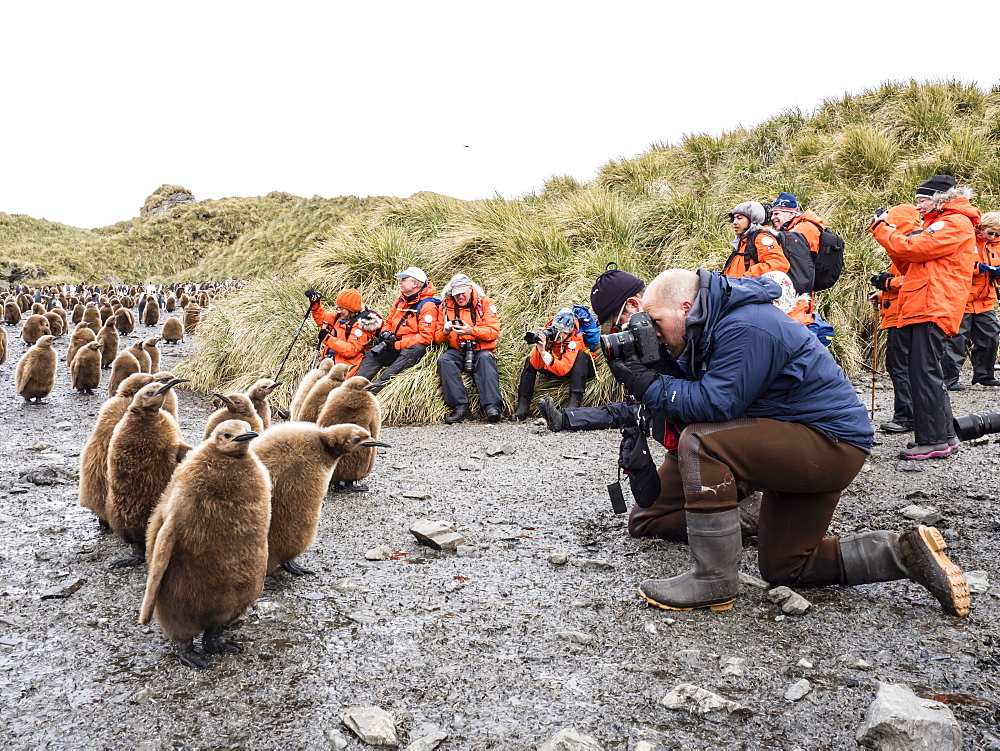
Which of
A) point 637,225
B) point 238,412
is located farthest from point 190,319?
point 238,412

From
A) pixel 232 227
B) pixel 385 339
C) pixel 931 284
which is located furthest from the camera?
pixel 232 227

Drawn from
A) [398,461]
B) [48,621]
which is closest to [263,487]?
[48,621]

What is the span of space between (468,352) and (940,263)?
4436 mm

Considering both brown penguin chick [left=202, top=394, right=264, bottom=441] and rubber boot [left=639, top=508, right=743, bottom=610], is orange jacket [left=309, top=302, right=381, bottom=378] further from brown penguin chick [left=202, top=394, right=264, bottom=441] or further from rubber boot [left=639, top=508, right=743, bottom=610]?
rubber boot [left=639, top=508, right=743, bottom=610]

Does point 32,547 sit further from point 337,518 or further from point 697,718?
point 697,718

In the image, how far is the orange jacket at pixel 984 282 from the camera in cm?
759

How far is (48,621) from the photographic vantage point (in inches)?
117

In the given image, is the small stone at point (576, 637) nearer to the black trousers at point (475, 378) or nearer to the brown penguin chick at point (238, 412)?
the brown penguin chick at point (238, 412)

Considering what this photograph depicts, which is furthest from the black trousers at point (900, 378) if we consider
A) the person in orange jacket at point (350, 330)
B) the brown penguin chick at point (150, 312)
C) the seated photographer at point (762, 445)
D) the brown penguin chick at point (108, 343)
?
the brown penguin chick at point (150, 312)

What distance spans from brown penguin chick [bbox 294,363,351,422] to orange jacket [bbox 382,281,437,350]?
7.63 feet

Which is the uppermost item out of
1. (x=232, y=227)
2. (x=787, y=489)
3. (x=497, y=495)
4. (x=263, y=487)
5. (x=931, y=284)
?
(x=232, y=227)

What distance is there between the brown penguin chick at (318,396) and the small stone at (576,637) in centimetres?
344

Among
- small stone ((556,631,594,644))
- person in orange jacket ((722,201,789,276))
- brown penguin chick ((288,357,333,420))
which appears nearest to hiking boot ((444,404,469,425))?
brown penguin chick ((288,357,333,420))

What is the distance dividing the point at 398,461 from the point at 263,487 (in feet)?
10.3
